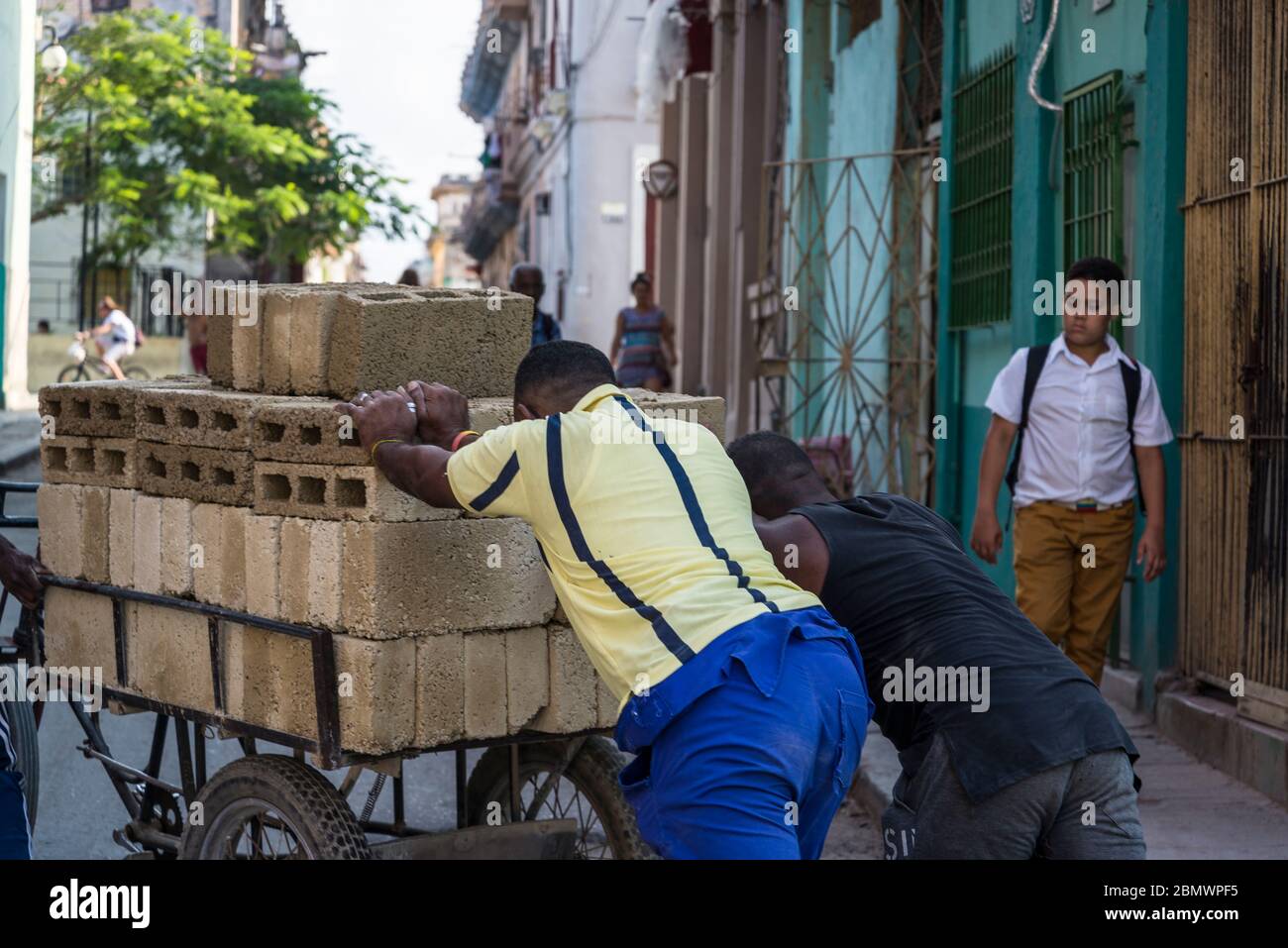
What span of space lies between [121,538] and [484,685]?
3.86 feet

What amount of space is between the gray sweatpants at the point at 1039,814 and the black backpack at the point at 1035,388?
320 centimetres

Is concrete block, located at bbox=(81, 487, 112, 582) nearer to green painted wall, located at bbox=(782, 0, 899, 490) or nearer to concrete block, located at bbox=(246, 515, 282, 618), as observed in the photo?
concrete block, located at bbox=(246, 515, 282, 618)

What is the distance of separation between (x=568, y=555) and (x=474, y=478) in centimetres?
27

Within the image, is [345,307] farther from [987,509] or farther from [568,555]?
[987,509]

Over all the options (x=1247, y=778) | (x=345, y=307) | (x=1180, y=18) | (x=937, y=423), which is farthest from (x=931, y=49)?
(x=345, y=307)

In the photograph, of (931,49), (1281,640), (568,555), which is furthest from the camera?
(931,49)

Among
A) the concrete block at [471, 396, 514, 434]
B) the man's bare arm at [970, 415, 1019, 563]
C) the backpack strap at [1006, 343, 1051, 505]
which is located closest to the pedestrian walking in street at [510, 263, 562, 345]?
the man's bare arm at [970, 415, 1019, 563]

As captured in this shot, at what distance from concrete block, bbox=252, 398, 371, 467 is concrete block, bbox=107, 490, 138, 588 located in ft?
1.82

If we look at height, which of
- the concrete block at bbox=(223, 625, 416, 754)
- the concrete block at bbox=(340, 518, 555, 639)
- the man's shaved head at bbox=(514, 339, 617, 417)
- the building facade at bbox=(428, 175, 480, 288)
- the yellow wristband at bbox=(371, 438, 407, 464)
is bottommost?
the concrete block at bbox=(223, 625, 416, 754)

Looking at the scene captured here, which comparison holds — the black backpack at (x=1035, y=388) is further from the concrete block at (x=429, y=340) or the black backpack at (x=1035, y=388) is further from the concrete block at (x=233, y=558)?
the concrete block at (x=233, y=558)

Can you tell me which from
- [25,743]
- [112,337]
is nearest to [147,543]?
[25,743]

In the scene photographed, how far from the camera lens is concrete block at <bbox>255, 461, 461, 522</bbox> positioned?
4.07 metres

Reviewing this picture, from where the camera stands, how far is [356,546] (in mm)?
4066

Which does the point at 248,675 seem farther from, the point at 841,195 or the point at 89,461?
the point at 841,195
